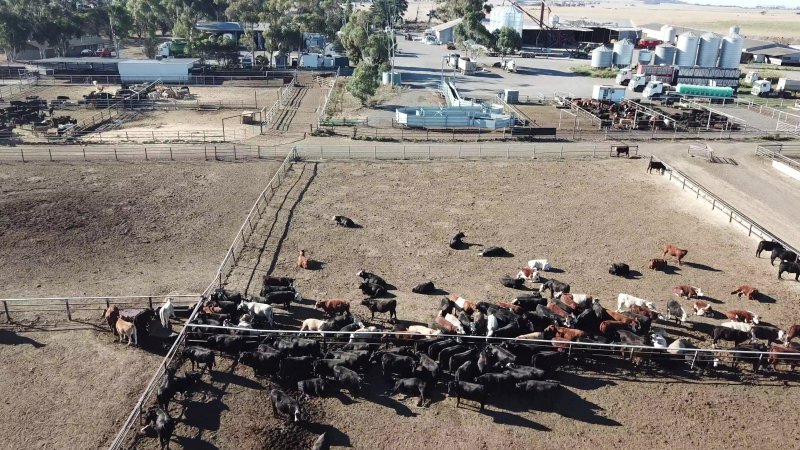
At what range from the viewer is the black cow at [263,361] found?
51.5 ft

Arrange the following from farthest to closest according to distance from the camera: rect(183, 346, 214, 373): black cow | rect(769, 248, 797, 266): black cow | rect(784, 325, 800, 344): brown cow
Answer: rect(769, 248, 797, 266): black cow < rect(784, 325, 800, 344): brown cow < rect(183, 346, 214, 373): black cow

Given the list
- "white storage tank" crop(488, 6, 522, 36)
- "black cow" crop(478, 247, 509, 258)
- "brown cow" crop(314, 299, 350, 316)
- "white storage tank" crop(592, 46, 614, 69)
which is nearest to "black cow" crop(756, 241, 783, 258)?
"black cow" crop(478, 247, 509, 258)

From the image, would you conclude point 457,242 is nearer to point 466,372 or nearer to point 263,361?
point 466,372

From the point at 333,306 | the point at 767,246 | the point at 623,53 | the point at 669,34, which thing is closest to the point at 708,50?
the point at 623,53

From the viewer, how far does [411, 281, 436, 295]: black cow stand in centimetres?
2038

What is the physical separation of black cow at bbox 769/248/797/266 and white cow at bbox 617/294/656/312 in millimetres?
6744

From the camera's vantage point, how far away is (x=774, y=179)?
109 feet

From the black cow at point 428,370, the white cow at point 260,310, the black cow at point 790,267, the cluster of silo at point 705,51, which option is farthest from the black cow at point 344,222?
the cluster of silo at point 705,51

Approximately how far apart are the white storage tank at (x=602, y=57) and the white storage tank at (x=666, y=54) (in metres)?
9.33

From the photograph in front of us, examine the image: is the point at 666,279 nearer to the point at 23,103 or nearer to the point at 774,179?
the point at 774,179

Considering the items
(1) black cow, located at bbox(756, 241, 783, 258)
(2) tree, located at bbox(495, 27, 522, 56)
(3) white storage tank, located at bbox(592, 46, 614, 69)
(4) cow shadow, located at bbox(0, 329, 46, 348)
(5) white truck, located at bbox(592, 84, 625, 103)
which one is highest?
(2) tree, located at bbox(495, 27, 522, 56)

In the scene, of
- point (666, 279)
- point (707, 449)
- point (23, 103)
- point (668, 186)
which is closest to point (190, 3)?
point (23, 103)

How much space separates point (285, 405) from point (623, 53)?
268ft

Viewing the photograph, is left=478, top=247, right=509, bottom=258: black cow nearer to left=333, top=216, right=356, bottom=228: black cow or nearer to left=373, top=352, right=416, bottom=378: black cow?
left=333, top=216, right=356, bottom=228: black cow
